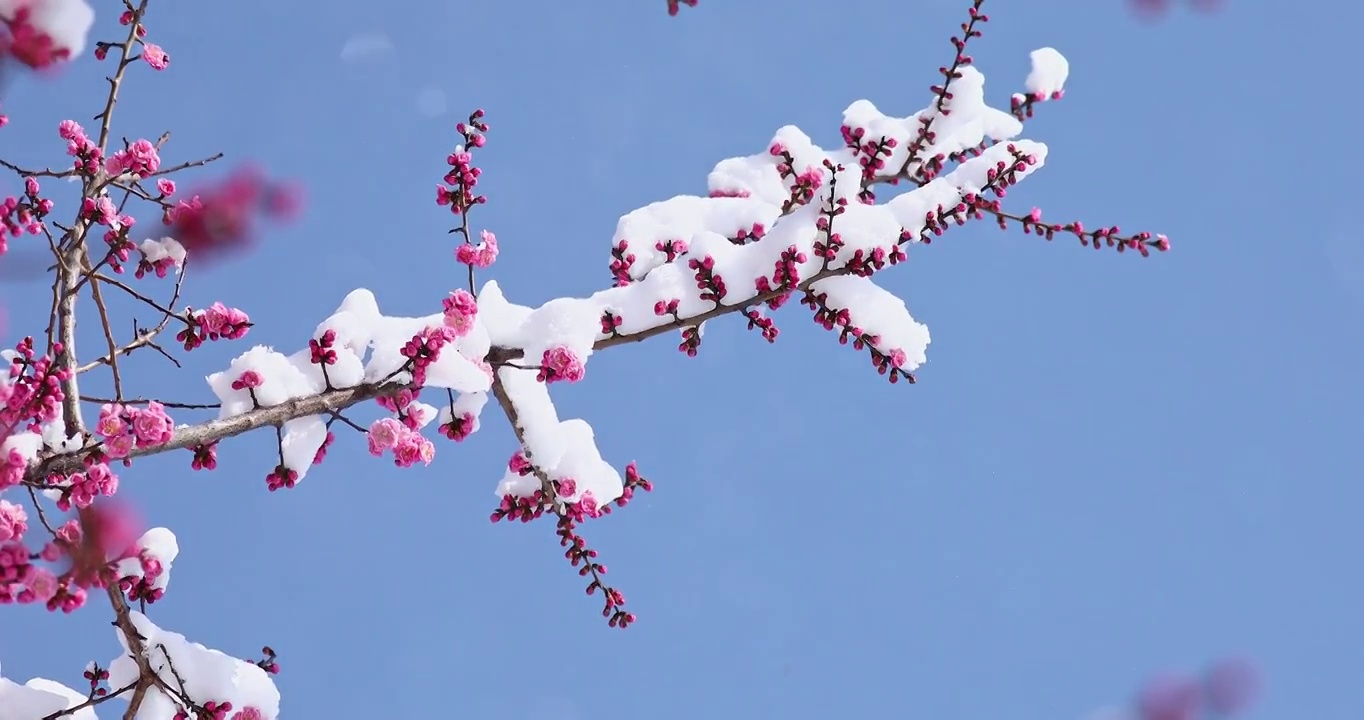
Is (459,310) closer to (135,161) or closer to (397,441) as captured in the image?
(397,441)

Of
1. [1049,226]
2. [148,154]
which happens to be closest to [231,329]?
[148,154]

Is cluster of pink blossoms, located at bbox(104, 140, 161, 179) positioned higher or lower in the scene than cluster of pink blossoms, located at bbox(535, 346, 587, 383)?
higher

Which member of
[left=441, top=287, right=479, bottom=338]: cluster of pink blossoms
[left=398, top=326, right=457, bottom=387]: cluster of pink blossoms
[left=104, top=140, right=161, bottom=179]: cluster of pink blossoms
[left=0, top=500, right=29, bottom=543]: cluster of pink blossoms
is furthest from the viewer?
[left=104, top=140, right=161, bottom=179]: cluster of pink blossoms

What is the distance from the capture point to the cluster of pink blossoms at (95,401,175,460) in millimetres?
3609

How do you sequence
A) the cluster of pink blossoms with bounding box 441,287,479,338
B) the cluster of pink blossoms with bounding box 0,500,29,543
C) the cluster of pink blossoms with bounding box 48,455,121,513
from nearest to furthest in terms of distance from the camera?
the cluster of pink blossoms with bounding box 0,500,29,543 < the cluster of pink blossoms with bounding box 48,455,121,513 < the cluster of pink blossoms with bounding box 441,287,479,338

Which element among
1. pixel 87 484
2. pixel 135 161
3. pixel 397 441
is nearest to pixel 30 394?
pixel 87 484

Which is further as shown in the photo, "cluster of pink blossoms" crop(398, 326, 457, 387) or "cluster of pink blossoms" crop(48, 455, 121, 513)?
"cluster of pink blossoms" crop(398, 326, 457, 387)

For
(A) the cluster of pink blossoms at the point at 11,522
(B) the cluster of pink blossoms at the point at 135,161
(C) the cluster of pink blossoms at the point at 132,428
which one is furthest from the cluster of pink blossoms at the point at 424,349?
(B) the cluster of pink blossoms at the point at 135,161

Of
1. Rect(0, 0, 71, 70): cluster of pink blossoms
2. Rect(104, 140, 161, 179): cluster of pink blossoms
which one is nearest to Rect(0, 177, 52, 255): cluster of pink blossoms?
Rect(104, 140, 161, 179): cluster of pink blossoms

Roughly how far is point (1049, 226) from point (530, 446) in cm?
297

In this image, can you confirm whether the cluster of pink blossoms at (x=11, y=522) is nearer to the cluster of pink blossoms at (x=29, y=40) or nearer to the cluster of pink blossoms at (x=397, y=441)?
the cluster of pink blossoms at (x=397, y=441)

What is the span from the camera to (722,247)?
4688 mm

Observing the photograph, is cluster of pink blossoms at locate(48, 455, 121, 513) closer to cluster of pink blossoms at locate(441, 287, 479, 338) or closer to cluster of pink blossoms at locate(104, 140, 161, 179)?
cluster of pink blossoms at locate(441, 287, 479, 338)

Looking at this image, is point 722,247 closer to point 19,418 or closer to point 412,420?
point 412,420
